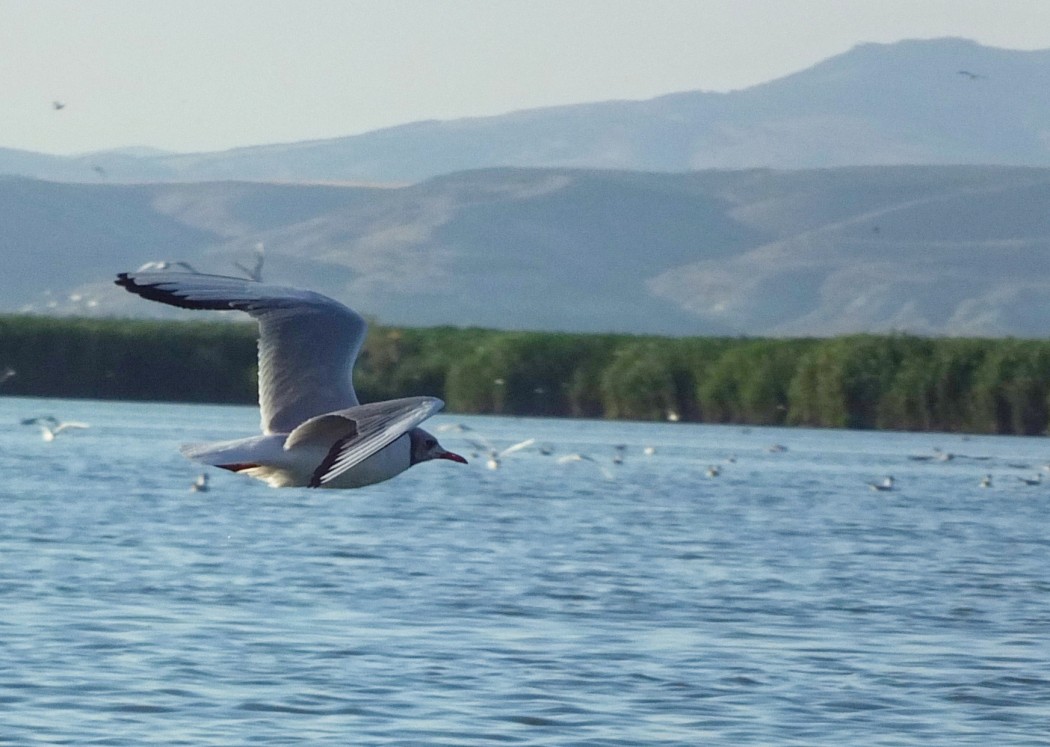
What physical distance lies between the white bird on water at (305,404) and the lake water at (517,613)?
7.20 ft

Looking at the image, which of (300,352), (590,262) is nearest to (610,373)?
(300,352)

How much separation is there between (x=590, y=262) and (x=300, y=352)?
177106 millimetres

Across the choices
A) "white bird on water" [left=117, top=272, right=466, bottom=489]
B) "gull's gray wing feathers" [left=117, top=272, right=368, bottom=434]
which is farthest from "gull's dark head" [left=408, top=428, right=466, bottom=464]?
"gull's gray wing feathers" [left=117, top=272, right=368, bottom=434]

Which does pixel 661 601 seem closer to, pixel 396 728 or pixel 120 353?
pixel 396 728

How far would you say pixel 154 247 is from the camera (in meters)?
188

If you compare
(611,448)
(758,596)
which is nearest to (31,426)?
(611,448)

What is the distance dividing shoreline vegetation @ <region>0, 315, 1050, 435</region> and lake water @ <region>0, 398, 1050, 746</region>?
488 inches

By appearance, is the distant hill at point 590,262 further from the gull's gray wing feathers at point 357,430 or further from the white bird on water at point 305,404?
the gull's gray wing feathers at point 357,430

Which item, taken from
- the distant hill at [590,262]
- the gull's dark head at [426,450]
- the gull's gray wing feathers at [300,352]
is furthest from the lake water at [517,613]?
the distant hill at [590,262]

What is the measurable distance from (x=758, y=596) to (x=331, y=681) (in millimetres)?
5994

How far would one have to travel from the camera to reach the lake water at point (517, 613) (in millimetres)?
14219

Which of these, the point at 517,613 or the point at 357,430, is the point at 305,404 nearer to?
the point at 357,430

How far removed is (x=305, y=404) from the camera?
38.9 ft

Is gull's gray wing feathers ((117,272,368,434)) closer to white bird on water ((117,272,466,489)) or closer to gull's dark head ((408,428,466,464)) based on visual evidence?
white bird on water ((117,272,466,489))
